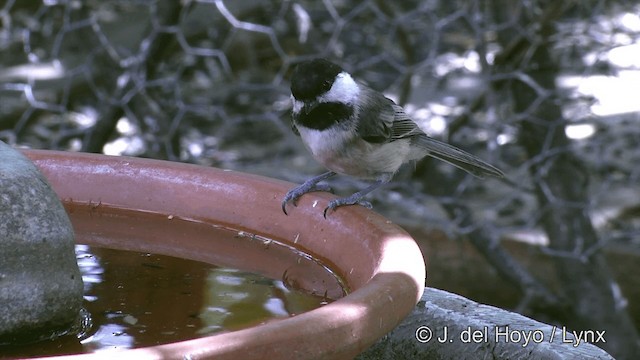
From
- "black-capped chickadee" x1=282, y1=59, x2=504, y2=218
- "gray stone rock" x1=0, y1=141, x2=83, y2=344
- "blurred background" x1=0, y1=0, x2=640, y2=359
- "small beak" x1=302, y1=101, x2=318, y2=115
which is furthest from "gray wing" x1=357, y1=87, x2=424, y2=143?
"gray stone rock" x1=0, y1=141, x2=83, y2=344

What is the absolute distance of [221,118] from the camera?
516cm

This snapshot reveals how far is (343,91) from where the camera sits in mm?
2729

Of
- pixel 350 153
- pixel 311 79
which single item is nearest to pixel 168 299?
pixel 311 79

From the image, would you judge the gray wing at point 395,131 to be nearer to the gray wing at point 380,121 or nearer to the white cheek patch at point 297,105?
the gray wing at point 380,121

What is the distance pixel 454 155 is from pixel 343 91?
44 centimetres

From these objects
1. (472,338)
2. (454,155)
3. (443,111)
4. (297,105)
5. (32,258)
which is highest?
(32,258)

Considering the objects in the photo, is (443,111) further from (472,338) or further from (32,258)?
(32,258)

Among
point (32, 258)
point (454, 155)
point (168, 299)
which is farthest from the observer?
point (454, 155)

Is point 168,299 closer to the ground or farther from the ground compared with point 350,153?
farther from the ground

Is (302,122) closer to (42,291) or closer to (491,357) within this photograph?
(491,357)

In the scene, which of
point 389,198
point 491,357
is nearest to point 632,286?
point 389,198

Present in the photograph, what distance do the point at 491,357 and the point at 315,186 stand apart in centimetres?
63

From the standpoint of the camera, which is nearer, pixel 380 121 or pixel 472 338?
pixel 472 338

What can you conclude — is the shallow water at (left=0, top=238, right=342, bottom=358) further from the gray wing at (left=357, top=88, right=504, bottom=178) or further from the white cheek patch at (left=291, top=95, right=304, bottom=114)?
the gray wing at (left=357, top=88, right=504, bottom=178)
